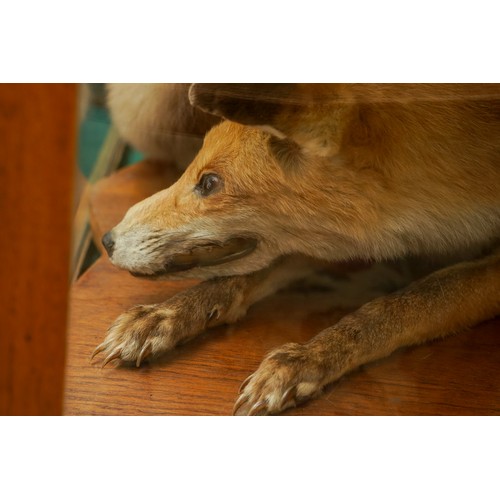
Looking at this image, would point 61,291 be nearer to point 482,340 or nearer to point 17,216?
point 17,216

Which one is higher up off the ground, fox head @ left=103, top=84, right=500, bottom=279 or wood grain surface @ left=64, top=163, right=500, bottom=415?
fox head @ left=103, top=84, right=500, bottom=279

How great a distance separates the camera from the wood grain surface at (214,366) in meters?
1.47

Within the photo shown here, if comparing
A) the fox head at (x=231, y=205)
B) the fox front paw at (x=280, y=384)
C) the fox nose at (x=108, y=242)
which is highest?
the fox head at (x=231, y=205)

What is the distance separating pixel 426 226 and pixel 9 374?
36.4 inches

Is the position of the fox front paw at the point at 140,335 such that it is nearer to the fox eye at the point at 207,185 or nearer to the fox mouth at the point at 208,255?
the fox mouth at the point at 208,255

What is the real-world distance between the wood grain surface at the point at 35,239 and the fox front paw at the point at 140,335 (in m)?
0.10

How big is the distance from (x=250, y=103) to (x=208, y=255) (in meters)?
0.33

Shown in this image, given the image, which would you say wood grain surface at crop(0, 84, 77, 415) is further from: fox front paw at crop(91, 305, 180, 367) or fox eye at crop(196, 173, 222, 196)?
fox eye at crop(196, 173, 222, 196)

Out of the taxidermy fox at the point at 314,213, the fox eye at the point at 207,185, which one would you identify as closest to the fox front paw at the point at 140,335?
the taxidermy fox at the point at 314,213

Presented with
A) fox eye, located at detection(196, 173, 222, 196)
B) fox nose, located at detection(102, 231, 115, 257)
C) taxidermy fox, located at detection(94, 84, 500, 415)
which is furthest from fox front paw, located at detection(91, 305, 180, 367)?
fox eye, located at detection(196, 173, 222, 196)

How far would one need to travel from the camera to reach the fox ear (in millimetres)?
1406

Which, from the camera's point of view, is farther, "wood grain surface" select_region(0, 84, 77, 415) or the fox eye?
the fox eye

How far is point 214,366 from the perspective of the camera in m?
1.48

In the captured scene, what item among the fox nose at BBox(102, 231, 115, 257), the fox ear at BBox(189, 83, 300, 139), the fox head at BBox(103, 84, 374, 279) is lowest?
the fox nose at BBox(102, 231, 115, 257)
